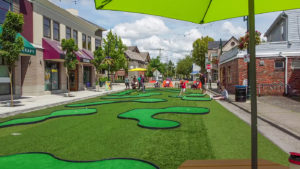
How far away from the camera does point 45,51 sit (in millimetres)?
18328

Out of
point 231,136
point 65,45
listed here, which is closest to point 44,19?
point 65,45

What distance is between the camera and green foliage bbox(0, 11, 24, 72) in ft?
36.7

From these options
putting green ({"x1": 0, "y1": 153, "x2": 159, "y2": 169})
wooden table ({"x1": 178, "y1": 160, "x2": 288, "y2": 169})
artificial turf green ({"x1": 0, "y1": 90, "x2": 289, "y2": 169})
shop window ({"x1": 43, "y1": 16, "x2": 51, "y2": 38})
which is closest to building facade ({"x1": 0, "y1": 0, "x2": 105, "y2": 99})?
shop window ({"x1": 43, "y1": 16, "x2": 51, "y2": 38})

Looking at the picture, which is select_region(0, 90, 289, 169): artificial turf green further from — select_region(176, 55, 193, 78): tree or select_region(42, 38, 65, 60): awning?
select_region(176, 55, 193, 78): tree

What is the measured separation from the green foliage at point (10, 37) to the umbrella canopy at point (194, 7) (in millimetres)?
11244

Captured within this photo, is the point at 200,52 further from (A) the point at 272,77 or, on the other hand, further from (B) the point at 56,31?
(B) the point at 56,31

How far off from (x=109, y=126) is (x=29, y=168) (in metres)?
3.18

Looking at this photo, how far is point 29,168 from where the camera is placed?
374 centimetres

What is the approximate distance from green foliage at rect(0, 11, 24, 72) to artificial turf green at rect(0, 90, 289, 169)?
5.96 m

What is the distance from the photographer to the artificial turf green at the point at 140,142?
4.18 meters

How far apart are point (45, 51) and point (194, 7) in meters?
18.3

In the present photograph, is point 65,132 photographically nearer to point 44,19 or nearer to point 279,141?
point 279,141

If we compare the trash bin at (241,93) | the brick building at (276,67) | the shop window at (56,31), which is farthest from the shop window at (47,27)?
the brick building at (276,67)

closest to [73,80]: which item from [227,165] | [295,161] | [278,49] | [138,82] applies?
[138,82]
